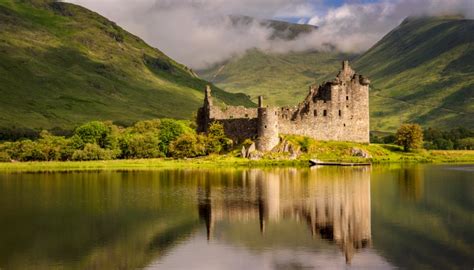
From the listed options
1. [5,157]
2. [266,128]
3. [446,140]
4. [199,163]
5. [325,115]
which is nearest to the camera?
[199,163]

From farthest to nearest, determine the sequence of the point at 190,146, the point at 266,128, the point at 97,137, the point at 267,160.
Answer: the point at 97,137 < the point at 190,146 < the point at 266,128 < the point at 267,160

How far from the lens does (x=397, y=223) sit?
36531 millimetres

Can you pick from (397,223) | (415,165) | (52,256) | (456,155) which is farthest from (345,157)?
(52,256)

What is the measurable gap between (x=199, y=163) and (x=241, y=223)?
4091 centimetres

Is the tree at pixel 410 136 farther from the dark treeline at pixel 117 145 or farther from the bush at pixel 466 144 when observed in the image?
the dark treeline at pixel 117 145

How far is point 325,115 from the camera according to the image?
8788cm

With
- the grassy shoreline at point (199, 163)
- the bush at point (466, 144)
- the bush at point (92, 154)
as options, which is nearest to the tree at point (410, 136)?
the grassy shoreline at point (199, 163)

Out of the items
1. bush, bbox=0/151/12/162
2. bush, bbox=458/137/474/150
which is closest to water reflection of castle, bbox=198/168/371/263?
bush, bbox=0/151/12/162

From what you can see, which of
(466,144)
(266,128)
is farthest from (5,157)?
(466,144)

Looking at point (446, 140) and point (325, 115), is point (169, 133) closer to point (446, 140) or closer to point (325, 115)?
point (325, 115)

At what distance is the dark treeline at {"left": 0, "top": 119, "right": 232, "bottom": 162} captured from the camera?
3332 inches

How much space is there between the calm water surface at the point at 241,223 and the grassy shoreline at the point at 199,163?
1616cm

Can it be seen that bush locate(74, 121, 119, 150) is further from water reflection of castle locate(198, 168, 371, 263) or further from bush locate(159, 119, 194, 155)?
water reflection of castle locate(198, 168, 371, 263)

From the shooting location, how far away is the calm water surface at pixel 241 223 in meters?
28.2
